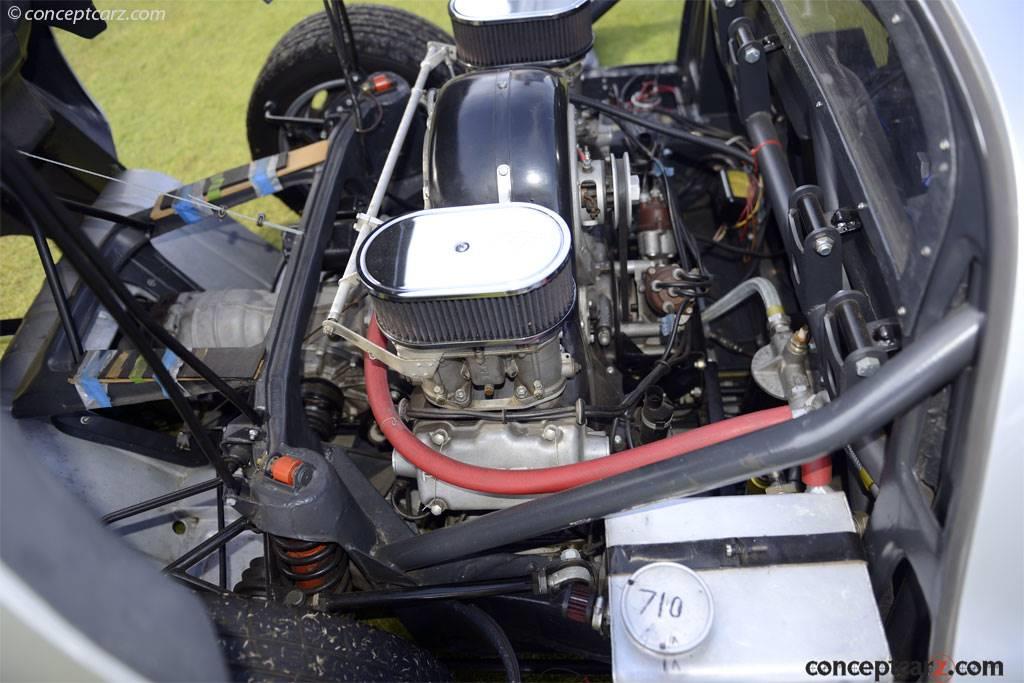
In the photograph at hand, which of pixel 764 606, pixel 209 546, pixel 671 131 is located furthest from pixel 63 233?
pixel 671 131

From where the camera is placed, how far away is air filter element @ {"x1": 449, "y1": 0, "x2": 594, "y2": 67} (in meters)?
2.02

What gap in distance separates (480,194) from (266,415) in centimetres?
66

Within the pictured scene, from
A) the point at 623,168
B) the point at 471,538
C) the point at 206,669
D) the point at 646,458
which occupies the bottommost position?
the point at 471,538

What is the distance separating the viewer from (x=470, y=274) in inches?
52.9

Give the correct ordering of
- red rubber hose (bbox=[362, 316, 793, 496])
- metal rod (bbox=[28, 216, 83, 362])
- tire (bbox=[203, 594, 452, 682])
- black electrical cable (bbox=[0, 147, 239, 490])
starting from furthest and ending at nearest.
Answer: metal rod (bbox=[28, 216, 83, 362]) → red rubber hose (bbox=[362, 316, 793, 496]) → tire (bbox=[203, 594, 452, 682]) → black electrical cable (bbox=[0, 147, 239, 490])

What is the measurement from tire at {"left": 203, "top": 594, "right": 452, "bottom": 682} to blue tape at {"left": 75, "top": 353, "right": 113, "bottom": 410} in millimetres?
663

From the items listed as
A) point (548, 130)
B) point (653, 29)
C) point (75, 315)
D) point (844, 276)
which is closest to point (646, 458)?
point (844, 276)

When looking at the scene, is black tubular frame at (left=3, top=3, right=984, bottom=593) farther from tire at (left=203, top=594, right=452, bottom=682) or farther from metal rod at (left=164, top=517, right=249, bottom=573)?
tire at (left=203, top=594, right=452, bottom=682)

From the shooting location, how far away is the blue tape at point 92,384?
5.91 ft

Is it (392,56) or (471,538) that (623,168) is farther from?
(392,56)

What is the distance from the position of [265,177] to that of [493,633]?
1.45 m

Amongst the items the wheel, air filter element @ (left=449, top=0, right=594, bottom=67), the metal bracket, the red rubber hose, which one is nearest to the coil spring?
the red rubber hose

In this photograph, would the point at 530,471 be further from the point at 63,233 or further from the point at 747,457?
the point at 63,233

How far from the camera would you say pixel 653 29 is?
4309mm
